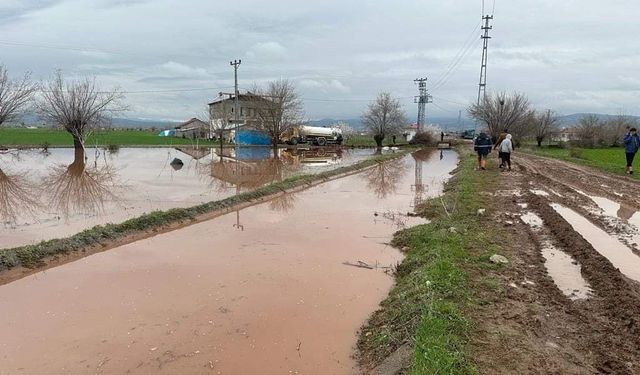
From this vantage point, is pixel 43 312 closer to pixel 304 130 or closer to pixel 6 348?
pixel 6 348

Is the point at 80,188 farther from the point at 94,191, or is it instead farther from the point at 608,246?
the point at 608,246

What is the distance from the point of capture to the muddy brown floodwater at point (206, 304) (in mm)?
5160

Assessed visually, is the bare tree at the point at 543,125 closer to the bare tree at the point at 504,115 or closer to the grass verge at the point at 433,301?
the bare tree at the point at 504,115

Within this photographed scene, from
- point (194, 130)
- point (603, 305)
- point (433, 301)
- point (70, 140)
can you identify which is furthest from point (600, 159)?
point (194, 130)

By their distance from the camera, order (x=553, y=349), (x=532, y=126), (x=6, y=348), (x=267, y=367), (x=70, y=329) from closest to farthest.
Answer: (x=553, y=349) < (x=267, y=367) < (x=6, y=348) < (x=70, y=329) < (x=532, y=126)

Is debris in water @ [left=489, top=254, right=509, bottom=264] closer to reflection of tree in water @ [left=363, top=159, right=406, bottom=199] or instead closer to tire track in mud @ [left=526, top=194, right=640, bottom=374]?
tire track in mud @ [left=526, top=194, right=640, bottom=374]

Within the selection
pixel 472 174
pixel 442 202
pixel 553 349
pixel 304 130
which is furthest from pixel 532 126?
pixel 553 349

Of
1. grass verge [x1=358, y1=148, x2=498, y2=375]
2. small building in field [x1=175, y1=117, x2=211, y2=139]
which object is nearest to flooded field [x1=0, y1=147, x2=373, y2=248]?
grass verge [x1=358, y1=148, x2=498, y2=375]

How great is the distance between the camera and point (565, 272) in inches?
277

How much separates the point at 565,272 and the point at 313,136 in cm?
5624

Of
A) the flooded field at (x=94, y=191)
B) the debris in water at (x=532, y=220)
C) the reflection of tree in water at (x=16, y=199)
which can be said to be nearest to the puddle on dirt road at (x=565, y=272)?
the debris in water at (x=532, y=220)

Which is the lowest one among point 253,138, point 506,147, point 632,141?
point 253,138

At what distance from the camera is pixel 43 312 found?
645cm

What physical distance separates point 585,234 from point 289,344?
6956mm
